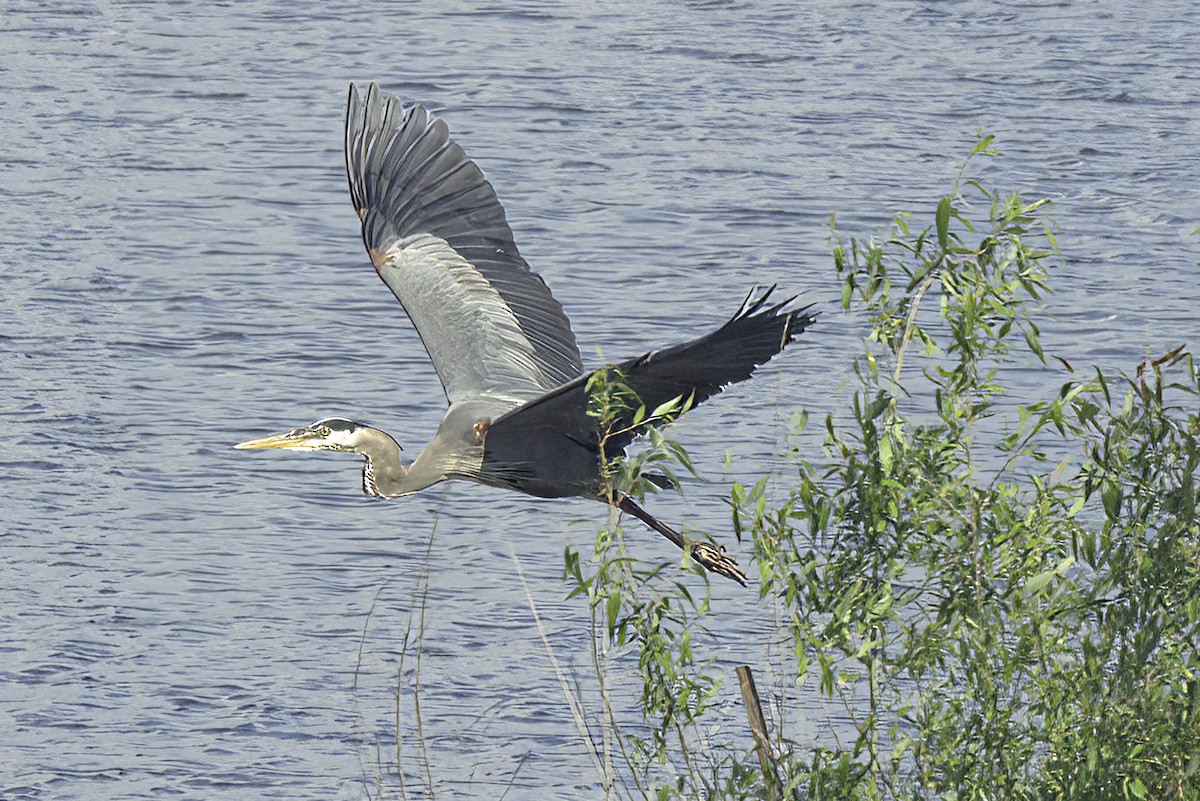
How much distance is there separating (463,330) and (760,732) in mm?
2951

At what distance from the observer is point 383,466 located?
22.7 ft

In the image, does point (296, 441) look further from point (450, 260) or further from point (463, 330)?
point (450, 260)

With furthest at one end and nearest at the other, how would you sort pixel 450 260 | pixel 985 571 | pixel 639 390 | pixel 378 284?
pixel 378 284 → pixel 450 260 → pixel 639 390 → pixel 985 571

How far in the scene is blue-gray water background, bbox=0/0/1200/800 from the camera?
7.41 meters

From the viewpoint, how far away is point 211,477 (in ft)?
30.2

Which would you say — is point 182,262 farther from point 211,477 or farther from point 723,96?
point 723,96

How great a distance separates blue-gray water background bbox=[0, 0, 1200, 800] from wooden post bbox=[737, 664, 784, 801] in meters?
0.57

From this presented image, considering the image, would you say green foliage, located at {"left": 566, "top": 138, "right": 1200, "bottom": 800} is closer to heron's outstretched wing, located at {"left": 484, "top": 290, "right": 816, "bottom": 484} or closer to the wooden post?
Answer: the wooden post

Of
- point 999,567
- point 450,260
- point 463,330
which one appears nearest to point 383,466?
point 463,330

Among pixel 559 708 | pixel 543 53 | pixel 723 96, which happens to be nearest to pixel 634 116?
pixel 723 96

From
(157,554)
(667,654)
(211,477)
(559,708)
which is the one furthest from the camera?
(211,477)

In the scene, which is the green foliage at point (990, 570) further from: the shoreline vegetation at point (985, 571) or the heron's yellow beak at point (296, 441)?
the heron's yellow beak at point (296, 441)

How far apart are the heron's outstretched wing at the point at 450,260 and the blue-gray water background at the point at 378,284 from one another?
684 millimetres

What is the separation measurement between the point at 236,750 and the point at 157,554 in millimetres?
1657
